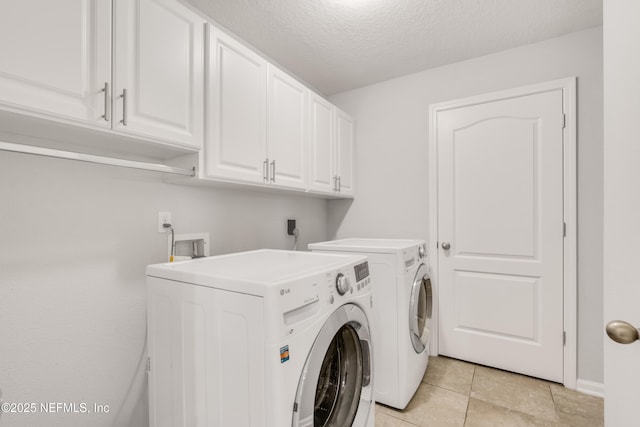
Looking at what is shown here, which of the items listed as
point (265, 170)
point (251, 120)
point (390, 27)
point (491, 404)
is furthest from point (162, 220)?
point (491, 404)

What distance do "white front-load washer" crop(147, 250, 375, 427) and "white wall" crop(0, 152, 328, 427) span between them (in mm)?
284

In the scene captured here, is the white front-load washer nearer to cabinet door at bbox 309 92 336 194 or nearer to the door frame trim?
cabinet door at bbox 309 92 336 194

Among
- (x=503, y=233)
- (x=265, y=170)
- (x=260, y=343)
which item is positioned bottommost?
(x=260, y=343)

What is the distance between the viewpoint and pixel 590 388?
1.91 m

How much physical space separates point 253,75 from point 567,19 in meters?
2.01


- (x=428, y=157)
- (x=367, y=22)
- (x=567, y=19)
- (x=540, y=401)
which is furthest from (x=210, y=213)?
(x=567, y=19)

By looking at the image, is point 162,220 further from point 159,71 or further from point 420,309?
point 420,309

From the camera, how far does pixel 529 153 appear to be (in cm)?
211

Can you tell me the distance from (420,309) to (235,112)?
1.75 m

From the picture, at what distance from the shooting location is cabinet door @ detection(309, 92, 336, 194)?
216 centimetres

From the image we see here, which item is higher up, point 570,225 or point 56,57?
point 56,57

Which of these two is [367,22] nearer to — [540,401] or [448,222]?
[448,222]

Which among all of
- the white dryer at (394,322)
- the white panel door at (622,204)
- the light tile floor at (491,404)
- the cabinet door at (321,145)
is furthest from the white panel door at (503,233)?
the white panel door at (622,204)

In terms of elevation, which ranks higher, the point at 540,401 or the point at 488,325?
the point at 488,325
